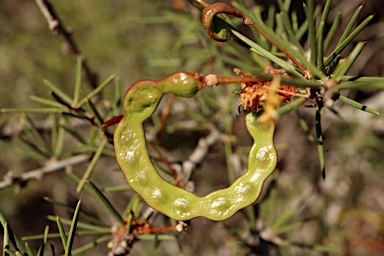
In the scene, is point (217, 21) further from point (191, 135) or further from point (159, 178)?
point (191, 135)

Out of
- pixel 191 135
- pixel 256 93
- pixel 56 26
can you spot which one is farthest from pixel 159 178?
pixel 191 135

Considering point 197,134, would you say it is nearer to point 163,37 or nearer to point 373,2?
point 163,37

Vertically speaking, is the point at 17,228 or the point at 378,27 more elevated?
the point at 378,27

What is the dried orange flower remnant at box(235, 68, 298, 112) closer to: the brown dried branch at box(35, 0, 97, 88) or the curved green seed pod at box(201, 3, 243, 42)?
the curved green seed pod at box(201, 3, 243, 42)

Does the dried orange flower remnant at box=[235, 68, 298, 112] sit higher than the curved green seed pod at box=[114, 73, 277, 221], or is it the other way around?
the dried orange flower remnant at box=[235, 68, 298, 112]

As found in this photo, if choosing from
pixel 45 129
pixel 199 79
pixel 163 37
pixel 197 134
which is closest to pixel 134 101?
pixel 199 79

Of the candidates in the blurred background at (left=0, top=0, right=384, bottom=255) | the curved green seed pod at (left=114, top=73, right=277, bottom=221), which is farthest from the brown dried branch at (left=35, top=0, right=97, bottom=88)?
the curved green seed pod at (left=114, top=73, right=277, bottom=221)
